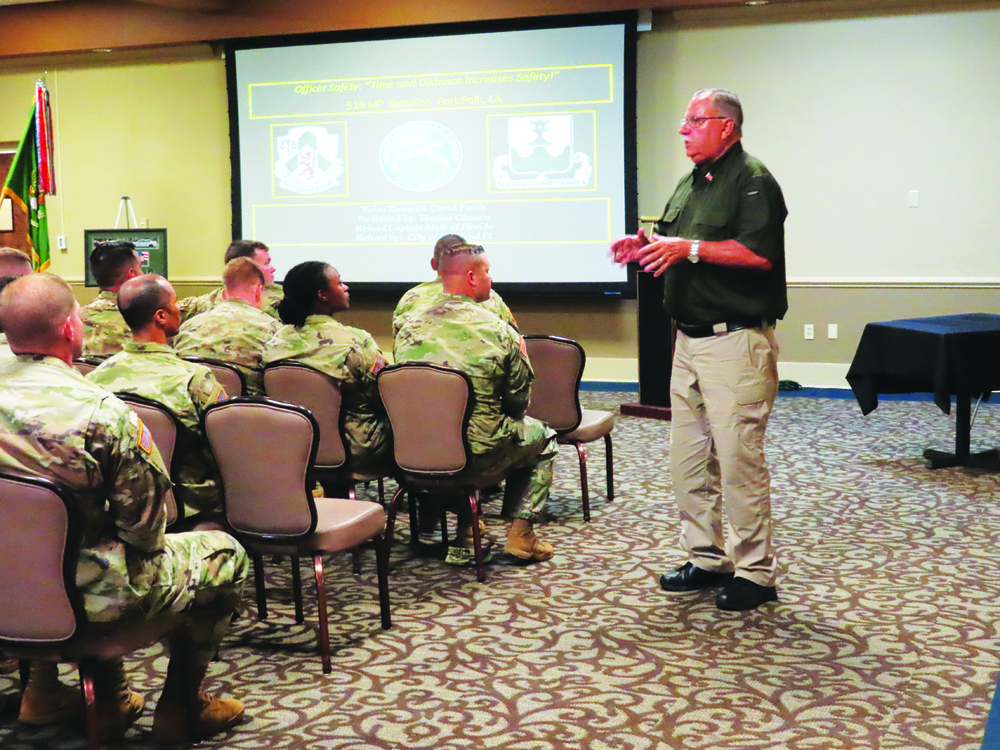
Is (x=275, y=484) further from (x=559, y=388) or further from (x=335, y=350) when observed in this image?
(x=559, y=388)

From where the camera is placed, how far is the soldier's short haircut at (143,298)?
302 centimetres

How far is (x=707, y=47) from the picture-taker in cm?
848

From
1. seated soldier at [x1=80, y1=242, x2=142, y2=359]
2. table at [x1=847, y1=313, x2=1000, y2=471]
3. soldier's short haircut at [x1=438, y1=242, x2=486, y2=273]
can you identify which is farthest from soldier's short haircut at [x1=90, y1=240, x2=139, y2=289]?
table at [x1=847, y1=313, x2=1000, y2=471]

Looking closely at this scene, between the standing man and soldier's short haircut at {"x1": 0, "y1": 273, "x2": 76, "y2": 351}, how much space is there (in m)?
1.84

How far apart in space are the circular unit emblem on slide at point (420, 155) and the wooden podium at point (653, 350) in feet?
8.44

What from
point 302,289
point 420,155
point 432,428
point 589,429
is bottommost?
point 589,429

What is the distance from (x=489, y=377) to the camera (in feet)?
12.8

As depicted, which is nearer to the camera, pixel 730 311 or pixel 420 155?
pixel 730 311

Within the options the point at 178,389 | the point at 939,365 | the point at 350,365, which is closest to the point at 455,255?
the point at 350,365

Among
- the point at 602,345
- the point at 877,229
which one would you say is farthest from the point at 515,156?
the point at 877,229

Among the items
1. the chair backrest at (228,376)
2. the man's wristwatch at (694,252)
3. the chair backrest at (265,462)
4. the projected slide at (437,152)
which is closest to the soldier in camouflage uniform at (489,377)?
the chair backrest at (228,376)

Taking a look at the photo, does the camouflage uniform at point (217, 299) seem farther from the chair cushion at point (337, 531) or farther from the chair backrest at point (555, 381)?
the chair cushion at point (337, 531)

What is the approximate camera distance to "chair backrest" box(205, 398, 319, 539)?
2924 mm

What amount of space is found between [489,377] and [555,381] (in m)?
0.86
